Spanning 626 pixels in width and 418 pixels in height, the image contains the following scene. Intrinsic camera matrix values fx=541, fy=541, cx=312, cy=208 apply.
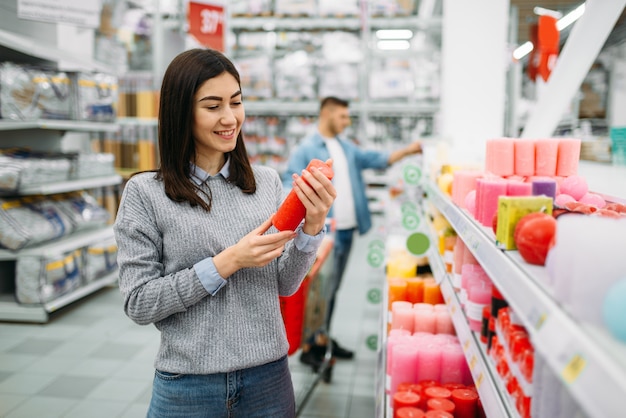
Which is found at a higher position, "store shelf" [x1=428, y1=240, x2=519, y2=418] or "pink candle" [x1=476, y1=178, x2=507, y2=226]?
"pink candle" [x1=476, y1=178, x2=507, y2=226]

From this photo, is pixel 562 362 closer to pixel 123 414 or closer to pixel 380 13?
pixel 123 414

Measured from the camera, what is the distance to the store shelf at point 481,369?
1.22 meters

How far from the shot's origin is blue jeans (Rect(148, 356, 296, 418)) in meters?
1.44

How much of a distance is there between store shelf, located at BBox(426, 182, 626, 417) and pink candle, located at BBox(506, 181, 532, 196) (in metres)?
0.35

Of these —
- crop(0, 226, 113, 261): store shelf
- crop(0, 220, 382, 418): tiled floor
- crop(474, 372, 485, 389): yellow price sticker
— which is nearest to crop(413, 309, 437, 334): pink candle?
crop(474, 372, 485, 389): yellow price sticker

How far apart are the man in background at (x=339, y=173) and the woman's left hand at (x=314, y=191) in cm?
250

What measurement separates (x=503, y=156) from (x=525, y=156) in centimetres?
7

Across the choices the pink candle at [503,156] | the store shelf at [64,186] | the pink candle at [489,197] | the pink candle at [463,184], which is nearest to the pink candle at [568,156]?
the pink candle at [503,156]

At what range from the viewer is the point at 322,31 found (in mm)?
6902

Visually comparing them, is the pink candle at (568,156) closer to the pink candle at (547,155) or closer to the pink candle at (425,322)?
the pink candle at (547,155)

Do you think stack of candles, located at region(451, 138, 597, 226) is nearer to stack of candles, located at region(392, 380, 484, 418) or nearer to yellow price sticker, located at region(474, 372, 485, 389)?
yellow price sticker, located at region(474, 372, 485, 389)

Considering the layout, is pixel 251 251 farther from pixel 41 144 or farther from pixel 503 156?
pixel 41 144

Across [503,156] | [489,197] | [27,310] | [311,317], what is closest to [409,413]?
[489,197]

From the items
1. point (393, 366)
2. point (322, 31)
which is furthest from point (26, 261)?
point (322, 31)
